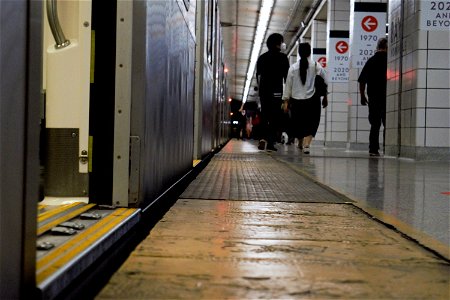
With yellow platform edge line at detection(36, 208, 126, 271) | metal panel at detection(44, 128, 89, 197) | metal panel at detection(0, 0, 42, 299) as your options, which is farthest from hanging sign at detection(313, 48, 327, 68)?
metal panel at detection(0, 0, 42, 299)

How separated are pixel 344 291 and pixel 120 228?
2.47 feet

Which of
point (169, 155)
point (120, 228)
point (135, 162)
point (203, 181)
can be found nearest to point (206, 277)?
point (120, 228)

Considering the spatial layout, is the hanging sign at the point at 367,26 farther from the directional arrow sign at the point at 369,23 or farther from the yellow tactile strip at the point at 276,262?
the yellow tactile strip at the point at 276,262

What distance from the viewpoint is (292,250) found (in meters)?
1.70

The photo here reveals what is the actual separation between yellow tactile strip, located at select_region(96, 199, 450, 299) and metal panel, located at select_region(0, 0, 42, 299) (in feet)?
0.90

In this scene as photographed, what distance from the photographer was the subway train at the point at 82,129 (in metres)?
1.00

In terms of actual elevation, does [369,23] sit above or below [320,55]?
below

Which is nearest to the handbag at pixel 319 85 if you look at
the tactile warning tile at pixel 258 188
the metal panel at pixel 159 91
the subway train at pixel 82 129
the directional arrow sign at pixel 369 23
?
the directional arrow sign at pixel 369 23

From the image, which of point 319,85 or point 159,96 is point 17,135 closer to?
point 159,96

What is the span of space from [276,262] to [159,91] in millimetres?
1188

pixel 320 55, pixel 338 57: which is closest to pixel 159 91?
pixel 338 57

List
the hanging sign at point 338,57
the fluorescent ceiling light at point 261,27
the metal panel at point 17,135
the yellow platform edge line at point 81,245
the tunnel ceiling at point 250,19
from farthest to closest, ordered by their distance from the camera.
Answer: the tunnel ceiling at point 250,19 < the fluorescent ceiling light at point 261,27 < the hanging sign at point 338,57 < the yellow platform edge line at point 81,245 < the metal panel at point 17,135

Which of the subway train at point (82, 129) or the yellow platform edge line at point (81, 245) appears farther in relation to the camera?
the yellow platform edge line at point (81, 245)

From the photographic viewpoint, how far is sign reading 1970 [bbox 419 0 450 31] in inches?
287
